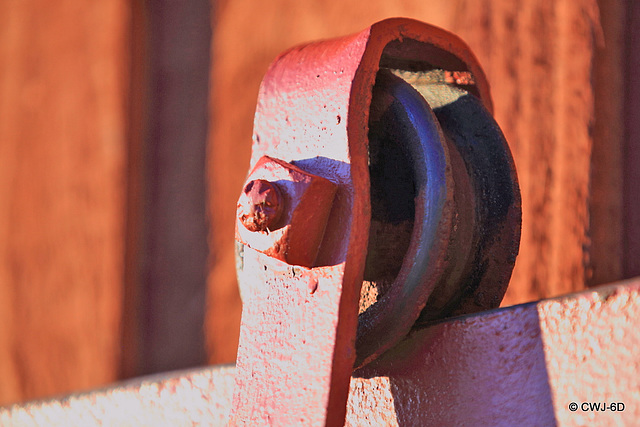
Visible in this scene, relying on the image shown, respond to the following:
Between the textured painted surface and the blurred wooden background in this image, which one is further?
the blurred wooden background

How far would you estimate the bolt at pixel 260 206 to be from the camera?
30cm

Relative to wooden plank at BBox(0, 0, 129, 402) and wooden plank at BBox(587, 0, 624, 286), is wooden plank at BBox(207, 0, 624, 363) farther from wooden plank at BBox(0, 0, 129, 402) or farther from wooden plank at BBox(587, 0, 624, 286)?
wooden plank at BBox(0, 0, 129, 402)

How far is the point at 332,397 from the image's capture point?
29cm

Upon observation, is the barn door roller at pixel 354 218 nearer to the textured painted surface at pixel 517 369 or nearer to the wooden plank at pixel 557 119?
the textured painted surface at pixel 517 369

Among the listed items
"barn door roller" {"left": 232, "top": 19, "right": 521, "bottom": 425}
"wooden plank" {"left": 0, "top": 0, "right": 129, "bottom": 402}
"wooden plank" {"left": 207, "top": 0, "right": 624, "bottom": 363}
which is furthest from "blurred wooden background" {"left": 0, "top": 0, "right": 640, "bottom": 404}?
"barn door roller" {"left": 232, "top": 19, "right": 521, "bottom": 425}

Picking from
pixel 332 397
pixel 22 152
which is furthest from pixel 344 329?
pixel 22 152

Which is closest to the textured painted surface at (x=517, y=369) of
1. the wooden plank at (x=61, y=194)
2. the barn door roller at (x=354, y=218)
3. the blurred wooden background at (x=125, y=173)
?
the barn door roller at (x=354, y=218)

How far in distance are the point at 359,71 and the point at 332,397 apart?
151 millimetres

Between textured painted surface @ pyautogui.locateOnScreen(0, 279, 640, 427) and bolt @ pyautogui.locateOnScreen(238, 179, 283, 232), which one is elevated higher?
bolt @ pyautogui.locateOnScreen(238, 179, 283, 232)

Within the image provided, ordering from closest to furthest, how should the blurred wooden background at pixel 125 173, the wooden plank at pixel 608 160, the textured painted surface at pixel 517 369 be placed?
the textured painted surface at pixel 517 369
the wooden plank at pixel 608 160
the blurred wooden background at pixel 125 173

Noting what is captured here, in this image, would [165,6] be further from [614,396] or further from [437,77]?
[614,396]

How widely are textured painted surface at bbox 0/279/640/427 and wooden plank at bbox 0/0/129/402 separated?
614 millimetres

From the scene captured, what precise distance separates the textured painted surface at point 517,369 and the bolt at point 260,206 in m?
0.10

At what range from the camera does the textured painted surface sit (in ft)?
0.89
